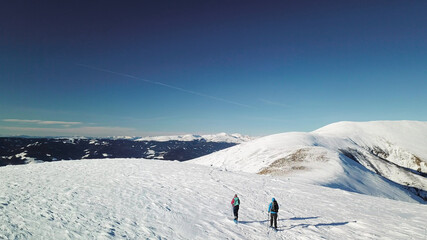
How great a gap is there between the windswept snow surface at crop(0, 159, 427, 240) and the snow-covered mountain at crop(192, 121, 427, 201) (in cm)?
1594

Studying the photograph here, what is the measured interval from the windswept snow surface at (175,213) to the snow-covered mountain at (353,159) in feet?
52.3

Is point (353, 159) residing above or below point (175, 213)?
below

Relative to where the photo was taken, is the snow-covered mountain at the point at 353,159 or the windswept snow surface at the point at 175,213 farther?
the snow-covered mountain at the point at 353,159

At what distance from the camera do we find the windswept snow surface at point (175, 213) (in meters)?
10.6

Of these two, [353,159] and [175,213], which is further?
[353,159]

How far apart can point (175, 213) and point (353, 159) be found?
75607mm

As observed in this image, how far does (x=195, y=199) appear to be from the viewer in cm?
1775

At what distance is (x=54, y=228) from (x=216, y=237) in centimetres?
781

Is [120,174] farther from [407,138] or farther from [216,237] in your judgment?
[407,138]

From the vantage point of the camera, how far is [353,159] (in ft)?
232

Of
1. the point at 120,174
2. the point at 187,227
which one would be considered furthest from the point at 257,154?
the point at 187,227

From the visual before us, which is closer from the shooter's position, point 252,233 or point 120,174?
point 252,233

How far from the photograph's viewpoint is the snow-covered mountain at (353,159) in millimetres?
41341

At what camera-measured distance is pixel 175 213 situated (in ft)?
46.3
